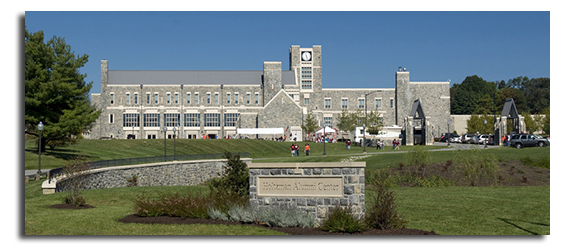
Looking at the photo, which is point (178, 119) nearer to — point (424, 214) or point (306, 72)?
point (306, 72)

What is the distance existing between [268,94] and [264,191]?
83224 mm

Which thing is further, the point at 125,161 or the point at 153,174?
the point at 153,174

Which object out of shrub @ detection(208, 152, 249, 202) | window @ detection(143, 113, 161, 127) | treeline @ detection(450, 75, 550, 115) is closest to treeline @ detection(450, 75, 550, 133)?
treeline @ detection(450, 75, 550, 115)

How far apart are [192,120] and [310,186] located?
83.3 m

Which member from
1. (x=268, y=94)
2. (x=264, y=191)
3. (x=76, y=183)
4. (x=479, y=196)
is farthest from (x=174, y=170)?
(x=268, y=94)

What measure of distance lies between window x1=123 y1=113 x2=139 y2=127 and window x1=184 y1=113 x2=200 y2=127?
8.10 m

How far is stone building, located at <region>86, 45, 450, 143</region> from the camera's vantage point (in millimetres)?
93562

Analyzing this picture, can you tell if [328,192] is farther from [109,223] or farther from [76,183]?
[76,183]

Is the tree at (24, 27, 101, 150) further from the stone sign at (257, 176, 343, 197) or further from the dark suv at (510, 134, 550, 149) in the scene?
the dark suv at (510, 134, 550, 149)

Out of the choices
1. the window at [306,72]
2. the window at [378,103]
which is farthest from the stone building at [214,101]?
the window at [378,103]

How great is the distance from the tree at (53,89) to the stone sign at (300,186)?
30.8m

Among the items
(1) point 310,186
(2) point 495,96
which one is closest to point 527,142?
(1) point 310,186

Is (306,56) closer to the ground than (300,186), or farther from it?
farther from it

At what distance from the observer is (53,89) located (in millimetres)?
40062
